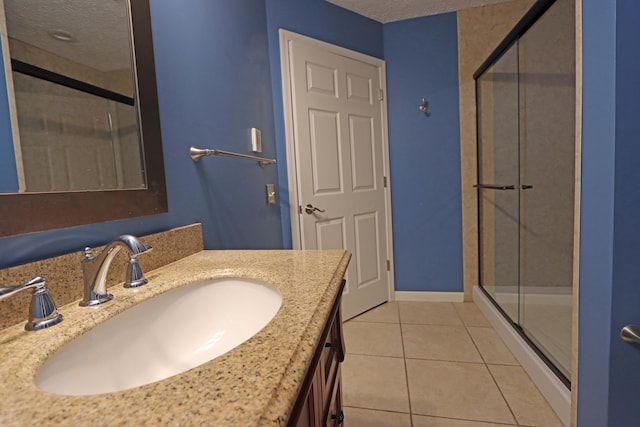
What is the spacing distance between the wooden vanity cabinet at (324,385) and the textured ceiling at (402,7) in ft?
7.27

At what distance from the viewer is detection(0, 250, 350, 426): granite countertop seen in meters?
0.33

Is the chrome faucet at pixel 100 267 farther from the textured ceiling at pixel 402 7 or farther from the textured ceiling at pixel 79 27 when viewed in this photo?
the textured ceiling at pixel 402 7

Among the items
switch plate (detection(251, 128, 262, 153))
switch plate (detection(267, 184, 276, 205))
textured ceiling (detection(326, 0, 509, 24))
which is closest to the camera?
switch plate (detection(251, 128, 262, 153))

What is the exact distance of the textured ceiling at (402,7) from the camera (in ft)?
7.46

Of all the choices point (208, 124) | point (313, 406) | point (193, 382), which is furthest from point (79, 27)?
point (313, 406)

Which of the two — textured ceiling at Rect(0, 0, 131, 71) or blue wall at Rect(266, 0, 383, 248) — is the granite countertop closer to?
textured ceiling at Rect(0, 0, 131, 71)

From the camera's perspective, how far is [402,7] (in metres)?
2.34

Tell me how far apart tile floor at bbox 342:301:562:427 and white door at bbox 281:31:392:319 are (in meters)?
0.42

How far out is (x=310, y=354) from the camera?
443 mm

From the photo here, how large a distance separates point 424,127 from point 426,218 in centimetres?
72

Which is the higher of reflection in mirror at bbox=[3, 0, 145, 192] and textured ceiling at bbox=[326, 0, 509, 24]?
textured ceiling at bbox=[326, 0, 509, 24]

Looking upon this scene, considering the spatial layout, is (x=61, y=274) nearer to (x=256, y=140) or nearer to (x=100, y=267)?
(x=100, y=267)

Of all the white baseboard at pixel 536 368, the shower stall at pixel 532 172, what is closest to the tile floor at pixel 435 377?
the white baseboard at pixel 536 368

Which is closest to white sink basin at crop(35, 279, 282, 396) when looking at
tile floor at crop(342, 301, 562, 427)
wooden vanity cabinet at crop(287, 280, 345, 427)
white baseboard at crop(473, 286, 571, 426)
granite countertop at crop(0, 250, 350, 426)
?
granite countertop at crop(0, 250, 350, 426)
